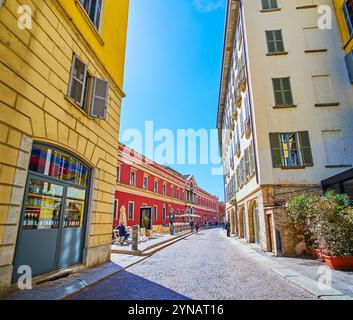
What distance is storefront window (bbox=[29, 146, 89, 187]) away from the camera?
16.4 ft

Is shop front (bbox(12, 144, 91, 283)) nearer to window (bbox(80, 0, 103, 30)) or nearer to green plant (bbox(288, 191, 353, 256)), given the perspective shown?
window (bbox(80, 0, 103, 30))

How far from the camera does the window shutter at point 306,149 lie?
33.8 feet

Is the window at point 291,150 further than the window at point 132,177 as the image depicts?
No

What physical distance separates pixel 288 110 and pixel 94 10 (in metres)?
9.97

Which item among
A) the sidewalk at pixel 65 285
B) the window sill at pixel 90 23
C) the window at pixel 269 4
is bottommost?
the sidewalk at pixel 65 285

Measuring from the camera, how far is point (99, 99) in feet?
23.4

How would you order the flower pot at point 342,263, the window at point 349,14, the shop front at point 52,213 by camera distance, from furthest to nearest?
the window at point 349,14 < the flower pot at point 342,263 < the shop front at point 52,213

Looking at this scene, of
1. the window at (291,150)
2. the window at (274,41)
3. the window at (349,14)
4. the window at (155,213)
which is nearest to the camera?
the window at (291,150)

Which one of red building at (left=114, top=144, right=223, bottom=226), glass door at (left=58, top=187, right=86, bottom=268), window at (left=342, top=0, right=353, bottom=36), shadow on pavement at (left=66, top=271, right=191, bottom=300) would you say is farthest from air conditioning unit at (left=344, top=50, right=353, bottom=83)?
red building at (left=114, top=144, right=223, bottom=226)

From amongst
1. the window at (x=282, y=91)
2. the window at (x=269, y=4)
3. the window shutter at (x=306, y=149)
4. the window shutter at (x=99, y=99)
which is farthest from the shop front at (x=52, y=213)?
the window at (x=269, y=4)

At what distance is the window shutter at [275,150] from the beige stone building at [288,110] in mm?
48

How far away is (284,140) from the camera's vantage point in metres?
10.9

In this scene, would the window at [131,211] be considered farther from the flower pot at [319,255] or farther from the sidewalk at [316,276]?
the flower pot at [319,255]

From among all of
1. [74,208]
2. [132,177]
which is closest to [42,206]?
[74,208]
